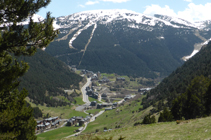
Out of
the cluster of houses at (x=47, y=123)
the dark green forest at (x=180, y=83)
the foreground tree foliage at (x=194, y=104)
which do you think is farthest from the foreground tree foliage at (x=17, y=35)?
the cluster of houses at (x=47, y=123)

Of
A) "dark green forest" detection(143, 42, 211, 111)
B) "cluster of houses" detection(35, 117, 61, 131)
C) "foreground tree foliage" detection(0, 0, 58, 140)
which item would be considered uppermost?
"foreground tree foliage" detection(0, 0, 58, 140)

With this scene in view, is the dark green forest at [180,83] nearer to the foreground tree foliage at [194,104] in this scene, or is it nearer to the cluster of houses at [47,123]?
the foreground tree foliage at [194,104]

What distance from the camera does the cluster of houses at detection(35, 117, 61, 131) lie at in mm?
114006

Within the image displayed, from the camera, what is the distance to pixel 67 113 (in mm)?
146000

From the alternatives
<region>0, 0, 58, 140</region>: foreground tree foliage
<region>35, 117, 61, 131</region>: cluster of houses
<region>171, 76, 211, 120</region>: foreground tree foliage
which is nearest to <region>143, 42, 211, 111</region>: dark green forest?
<region>171, 76, 211, 120</region>: foreground tree foliage

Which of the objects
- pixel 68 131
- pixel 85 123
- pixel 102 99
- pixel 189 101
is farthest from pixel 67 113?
pixel 189 101

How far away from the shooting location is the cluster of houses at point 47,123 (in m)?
114

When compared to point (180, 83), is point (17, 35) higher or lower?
higher

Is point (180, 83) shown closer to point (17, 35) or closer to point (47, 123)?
point (47, 123)

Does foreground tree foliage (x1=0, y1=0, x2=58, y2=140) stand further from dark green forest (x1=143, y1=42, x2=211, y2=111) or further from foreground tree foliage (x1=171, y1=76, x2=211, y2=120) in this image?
dark green forest (x1=143, y1=42, x2=211, y2=111)

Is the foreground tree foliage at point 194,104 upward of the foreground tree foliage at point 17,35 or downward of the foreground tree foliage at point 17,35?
downward

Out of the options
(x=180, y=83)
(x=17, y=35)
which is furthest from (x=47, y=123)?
(x=17, y=35)

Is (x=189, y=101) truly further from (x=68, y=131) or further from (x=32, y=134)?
(x=68, y=131)

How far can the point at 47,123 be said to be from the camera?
383ft
